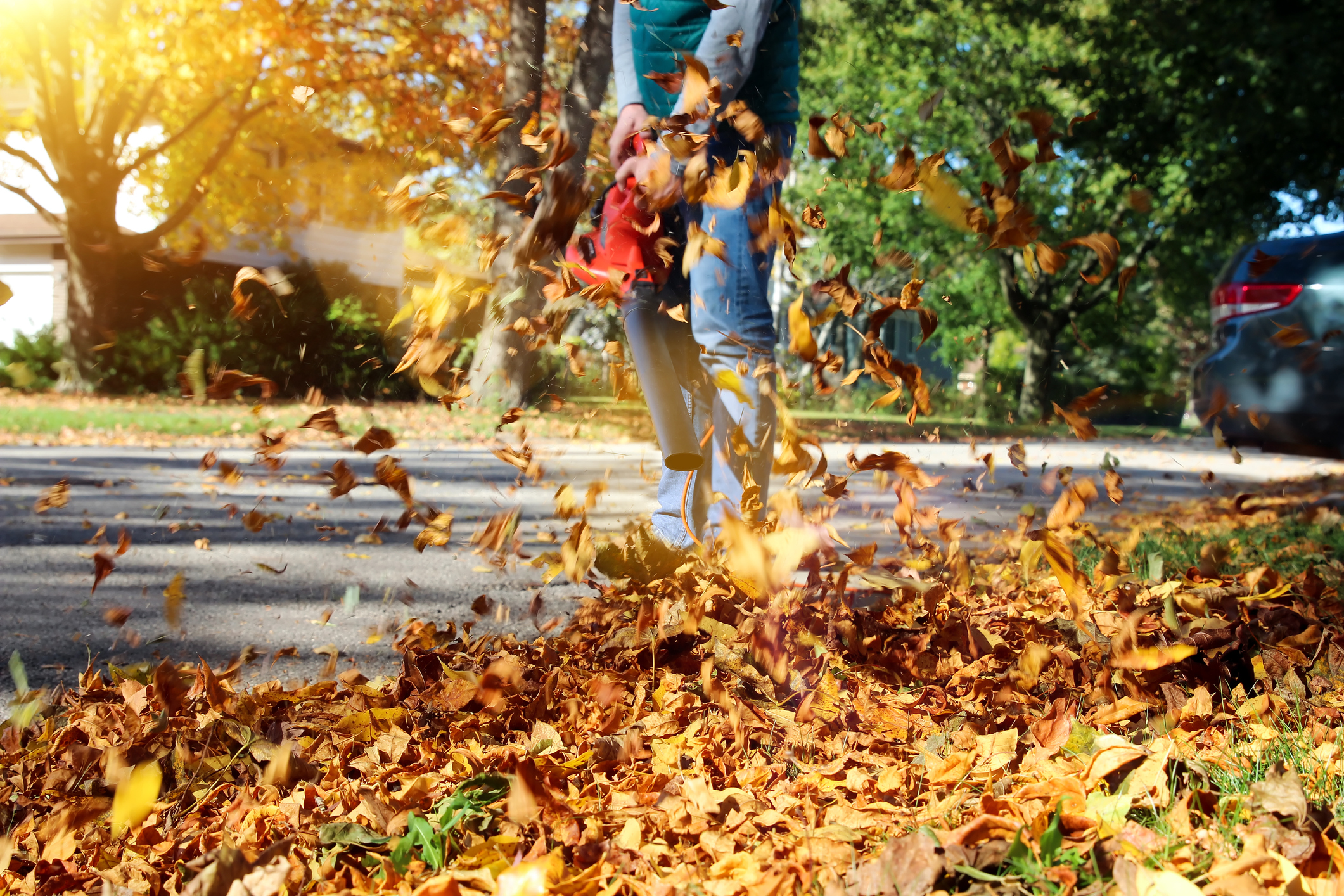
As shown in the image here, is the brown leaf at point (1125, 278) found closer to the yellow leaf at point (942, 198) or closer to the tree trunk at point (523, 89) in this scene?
the yellow leaf at point (942, 198)

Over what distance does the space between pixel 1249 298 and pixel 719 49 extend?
3792 mm

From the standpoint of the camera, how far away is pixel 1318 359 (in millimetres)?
4770

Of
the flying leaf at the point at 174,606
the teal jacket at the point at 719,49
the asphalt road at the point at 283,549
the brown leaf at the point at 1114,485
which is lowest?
the asphalt road at the point at 283,549

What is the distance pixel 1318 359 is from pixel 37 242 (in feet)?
87.3

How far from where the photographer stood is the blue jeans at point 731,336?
9.04 ft

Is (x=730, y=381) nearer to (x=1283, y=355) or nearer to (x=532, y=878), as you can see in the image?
(x=532, y=878)

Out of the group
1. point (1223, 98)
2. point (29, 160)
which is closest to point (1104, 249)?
point (1223, 98)

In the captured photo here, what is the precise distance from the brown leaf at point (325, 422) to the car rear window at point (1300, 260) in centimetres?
418

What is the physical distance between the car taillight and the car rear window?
0.03 meters

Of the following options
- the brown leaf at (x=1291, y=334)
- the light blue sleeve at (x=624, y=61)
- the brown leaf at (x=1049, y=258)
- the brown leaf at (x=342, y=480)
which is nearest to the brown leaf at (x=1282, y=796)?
the brown leaf at (x=1049, y=258)

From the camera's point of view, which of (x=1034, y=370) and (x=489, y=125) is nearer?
(x=489, y=125)

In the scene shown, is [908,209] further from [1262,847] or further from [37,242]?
[1262,847]

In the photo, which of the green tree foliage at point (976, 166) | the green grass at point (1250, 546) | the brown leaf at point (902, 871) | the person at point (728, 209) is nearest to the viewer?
the brown leaf at point (902, 871)

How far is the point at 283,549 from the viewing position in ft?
11.9
